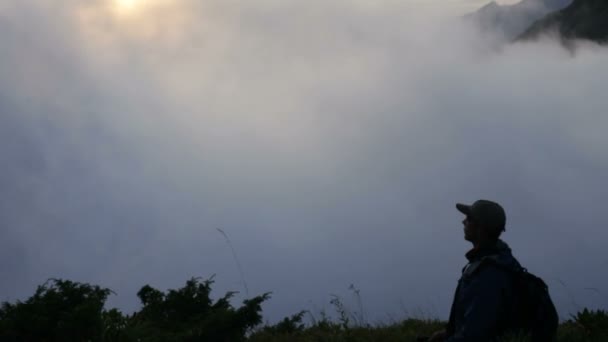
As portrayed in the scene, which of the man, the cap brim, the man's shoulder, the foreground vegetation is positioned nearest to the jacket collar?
the man

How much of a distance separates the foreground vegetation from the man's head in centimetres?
161

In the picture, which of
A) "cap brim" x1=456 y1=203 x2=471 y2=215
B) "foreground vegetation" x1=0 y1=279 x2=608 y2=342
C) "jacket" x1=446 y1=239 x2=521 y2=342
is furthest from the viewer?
"foreground vegetation" x1=0 y1=279 x2=608 y2=342

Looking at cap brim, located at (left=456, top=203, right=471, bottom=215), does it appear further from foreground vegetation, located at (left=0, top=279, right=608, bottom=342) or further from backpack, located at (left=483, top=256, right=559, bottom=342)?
foreground vegetation, located at (left=0, top=279, right=608, bottom=342)

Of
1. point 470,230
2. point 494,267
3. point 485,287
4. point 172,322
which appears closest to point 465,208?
point 470,230

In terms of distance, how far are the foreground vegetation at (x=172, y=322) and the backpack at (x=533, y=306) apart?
1.34 meters

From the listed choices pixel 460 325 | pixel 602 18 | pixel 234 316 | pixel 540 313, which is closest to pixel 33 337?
pixel 234 316

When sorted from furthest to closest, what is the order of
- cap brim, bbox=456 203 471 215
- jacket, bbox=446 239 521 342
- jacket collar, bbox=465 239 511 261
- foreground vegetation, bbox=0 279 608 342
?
1. foreground vegetation, bbox=0 279 608 342
2. cap brim, bbox=456 203 471 215
3. jacket collar, bbox=465 239 511 261
4. jacket, bbox=446 239 521 342

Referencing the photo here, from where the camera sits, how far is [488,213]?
189 inches

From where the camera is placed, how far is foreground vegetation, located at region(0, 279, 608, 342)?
6.27m

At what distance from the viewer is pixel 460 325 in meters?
4.61

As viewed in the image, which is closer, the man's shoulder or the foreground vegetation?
the man's shoulder

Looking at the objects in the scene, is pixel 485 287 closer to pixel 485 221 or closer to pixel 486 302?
pixel 486 302

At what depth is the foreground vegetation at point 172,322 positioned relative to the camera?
6266mm

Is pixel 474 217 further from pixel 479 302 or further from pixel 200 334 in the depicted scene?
pixel 200 334
